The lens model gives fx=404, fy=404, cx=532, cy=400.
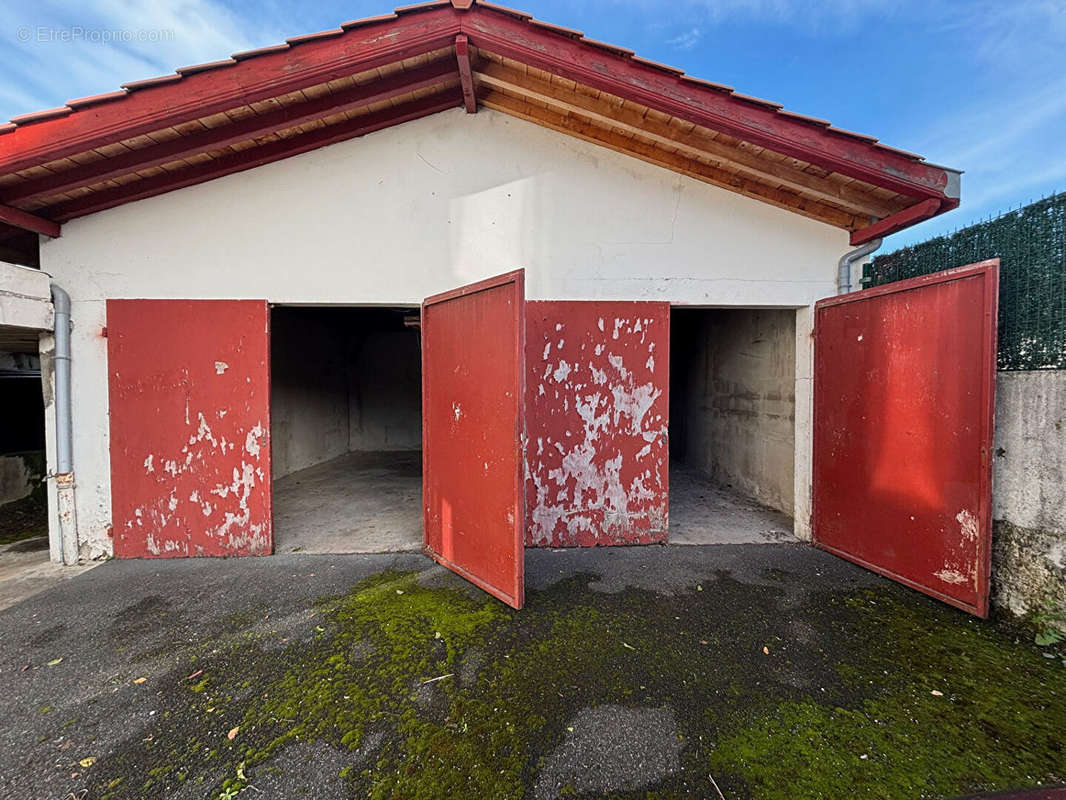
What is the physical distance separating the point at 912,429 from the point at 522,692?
292 centimetres

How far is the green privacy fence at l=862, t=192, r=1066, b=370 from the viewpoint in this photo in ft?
7.23

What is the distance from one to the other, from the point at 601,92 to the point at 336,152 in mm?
2137

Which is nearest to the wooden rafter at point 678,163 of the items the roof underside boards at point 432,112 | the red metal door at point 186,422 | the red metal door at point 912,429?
the roof underside boards at point 432,112

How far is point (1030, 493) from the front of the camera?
2.22 m

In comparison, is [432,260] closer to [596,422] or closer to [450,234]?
[450,234]

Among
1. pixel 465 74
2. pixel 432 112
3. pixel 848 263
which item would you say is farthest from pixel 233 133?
pixel 848 263

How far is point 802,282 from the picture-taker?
3359 mm

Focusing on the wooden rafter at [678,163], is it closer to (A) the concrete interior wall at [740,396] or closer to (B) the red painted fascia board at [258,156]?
(B) the red painted fascia board at [258,156]

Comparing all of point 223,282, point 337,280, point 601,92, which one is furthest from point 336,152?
point 601,92

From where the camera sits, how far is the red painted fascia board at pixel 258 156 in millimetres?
3104

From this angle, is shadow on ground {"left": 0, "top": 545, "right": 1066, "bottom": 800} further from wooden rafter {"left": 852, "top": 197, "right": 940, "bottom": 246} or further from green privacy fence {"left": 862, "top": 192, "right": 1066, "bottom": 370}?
wooden rafter {"left": 852, "top": 197, "right": 940, "bottom": 246}

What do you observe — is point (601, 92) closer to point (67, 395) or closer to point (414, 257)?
point (414, 257)

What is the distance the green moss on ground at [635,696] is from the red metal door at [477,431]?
0.40m

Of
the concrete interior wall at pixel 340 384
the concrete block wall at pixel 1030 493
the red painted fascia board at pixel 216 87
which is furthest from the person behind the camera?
the concrete interior wall at pixel 340 384
